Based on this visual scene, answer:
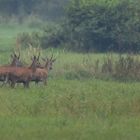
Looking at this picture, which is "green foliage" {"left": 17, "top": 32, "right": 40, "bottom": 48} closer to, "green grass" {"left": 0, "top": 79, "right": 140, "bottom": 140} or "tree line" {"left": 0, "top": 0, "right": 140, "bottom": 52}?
"tree line" {"left": 0, "top": 0, "right": 140, "bottom": 52}

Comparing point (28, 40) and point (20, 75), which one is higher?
point (28, 40)

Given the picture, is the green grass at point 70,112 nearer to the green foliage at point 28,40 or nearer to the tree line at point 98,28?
the tree line at point 98,28

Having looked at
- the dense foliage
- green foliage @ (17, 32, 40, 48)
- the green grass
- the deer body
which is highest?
the dense foliage

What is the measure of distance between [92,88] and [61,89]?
3.05ft

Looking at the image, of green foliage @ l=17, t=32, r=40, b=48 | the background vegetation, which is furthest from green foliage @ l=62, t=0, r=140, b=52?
green foliage @ l=17, t=32, r=40, b=48

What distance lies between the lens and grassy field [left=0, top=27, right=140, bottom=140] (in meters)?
13.8

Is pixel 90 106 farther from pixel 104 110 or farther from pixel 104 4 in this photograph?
pixel 104 4

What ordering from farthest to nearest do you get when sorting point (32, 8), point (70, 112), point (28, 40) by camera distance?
1. point (32, 8)
2. point (28, 40)
3. point (70, 112)

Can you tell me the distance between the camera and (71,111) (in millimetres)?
16562

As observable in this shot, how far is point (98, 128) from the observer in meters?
14.3

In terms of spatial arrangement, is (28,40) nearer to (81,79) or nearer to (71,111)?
(81,79)

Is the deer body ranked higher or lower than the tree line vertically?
lower

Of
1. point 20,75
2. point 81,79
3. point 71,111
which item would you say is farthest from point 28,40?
point 71,111

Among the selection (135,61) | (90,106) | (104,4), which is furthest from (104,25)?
(90,106)
